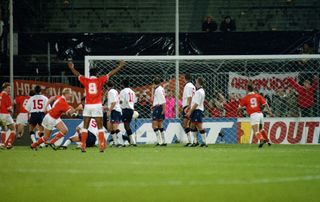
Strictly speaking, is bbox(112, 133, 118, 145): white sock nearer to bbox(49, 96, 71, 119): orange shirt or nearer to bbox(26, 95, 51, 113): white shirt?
bbox(26, 95, 51, 113): white shirt

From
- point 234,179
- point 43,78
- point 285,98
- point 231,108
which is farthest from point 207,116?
point 234,179

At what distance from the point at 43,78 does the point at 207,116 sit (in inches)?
255

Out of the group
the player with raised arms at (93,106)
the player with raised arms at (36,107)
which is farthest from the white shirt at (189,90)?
the player with raised arms at (93,106)

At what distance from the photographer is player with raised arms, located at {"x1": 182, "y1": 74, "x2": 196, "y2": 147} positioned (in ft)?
75.9

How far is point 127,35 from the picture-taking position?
28562mm

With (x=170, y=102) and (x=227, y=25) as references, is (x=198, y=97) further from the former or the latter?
(x=227, y=25)

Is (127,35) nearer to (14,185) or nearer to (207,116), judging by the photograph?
(207,116)

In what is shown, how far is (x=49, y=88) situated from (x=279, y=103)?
8.62 meters

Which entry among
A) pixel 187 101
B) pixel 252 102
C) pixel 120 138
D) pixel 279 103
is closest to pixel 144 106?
pixel 120 138

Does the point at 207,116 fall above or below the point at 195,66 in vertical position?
below

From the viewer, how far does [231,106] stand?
26.1m

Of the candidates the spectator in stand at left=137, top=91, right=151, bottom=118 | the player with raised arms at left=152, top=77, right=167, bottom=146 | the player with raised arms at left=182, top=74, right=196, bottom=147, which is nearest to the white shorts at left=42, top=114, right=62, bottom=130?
the player with raised arms at left=152, top=77, right=167, bottom=146

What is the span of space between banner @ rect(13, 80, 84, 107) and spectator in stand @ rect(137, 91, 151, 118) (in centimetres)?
229

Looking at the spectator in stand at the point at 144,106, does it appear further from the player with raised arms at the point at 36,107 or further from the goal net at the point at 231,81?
the player with raised arms at the point at 36,107
